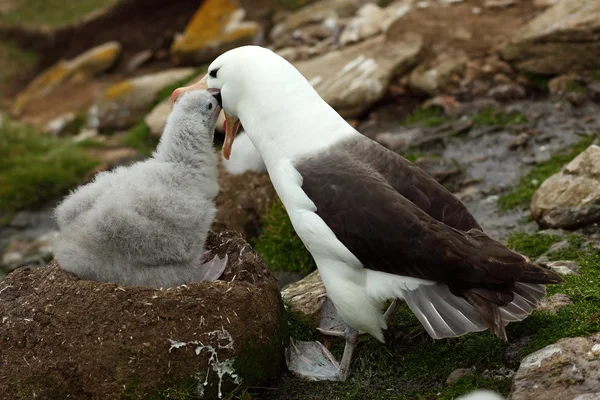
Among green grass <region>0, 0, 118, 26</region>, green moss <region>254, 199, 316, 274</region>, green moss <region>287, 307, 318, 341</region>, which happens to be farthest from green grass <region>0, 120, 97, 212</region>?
green moss <region>287, 307, 318, 341</region>

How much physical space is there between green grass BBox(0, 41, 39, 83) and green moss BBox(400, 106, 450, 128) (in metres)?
7.90

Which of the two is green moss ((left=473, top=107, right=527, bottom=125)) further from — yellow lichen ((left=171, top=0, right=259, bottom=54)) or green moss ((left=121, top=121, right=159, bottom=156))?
yellow lichen ((left=171, top=0, right=259, bottom=54))

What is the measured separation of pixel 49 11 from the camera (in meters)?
14.2

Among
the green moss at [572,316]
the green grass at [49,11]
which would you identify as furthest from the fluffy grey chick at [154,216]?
the green grass at [49,11]

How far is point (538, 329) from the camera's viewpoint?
4.34m

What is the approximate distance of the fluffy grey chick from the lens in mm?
4328

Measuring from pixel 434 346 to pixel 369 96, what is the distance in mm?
4475

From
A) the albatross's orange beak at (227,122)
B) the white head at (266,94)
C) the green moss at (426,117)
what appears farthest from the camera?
the green moss at (426,117)

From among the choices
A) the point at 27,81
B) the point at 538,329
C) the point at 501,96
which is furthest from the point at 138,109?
the point at 538,329

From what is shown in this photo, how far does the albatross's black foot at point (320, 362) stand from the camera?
4.49m

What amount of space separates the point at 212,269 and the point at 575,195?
8.62 ft

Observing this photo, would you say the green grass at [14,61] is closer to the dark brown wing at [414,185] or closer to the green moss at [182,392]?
the dark brown wing at [414,185]

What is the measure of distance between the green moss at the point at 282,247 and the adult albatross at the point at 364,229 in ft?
4.56

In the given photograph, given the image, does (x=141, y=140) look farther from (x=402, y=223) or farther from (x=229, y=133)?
(x=402, y=223)
